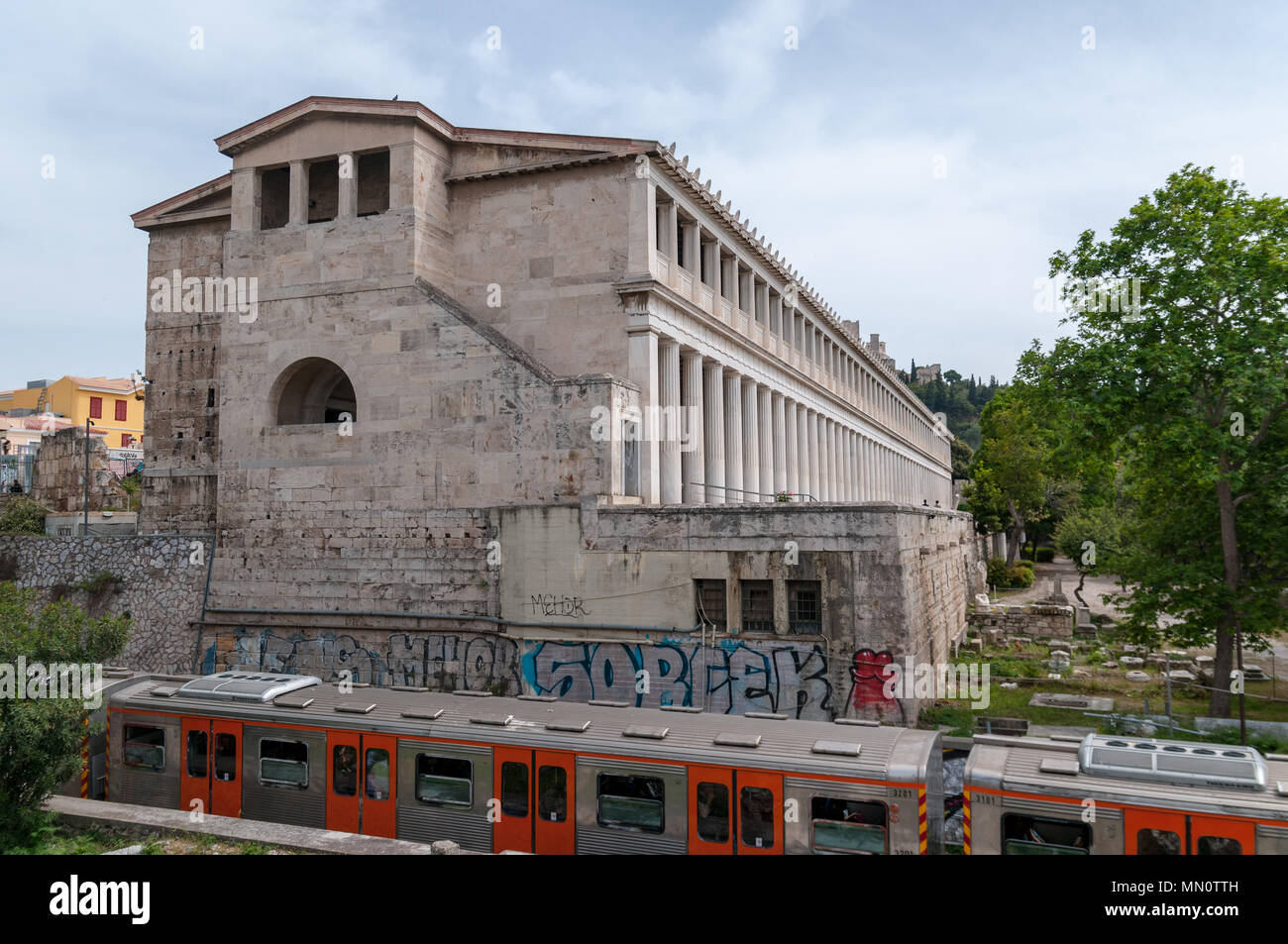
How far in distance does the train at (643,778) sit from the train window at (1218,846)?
0.08 ft

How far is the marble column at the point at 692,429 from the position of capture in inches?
1329

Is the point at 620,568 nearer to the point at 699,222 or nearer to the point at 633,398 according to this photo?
the point at 633,398

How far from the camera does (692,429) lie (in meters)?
33.9

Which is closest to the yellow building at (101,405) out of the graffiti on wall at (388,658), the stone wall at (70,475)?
the stone wall at (70,475)

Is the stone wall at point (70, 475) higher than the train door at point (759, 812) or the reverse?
higher

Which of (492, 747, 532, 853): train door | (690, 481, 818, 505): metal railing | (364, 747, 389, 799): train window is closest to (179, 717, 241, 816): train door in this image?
(364, 747, 389, 799): train window

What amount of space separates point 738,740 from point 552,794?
3.03 metres

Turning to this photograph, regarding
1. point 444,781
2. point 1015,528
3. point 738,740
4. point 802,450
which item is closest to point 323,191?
point 444,781

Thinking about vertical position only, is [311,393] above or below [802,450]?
above

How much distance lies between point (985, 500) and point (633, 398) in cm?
6071

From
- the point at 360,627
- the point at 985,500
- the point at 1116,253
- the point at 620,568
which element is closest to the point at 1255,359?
the point at 1116,253

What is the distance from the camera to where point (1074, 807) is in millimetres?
11570

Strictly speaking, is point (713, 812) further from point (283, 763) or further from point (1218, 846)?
point (283, 763)

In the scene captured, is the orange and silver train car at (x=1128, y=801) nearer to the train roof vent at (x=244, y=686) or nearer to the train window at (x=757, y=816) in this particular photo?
the train window at (x=757, y=816)
